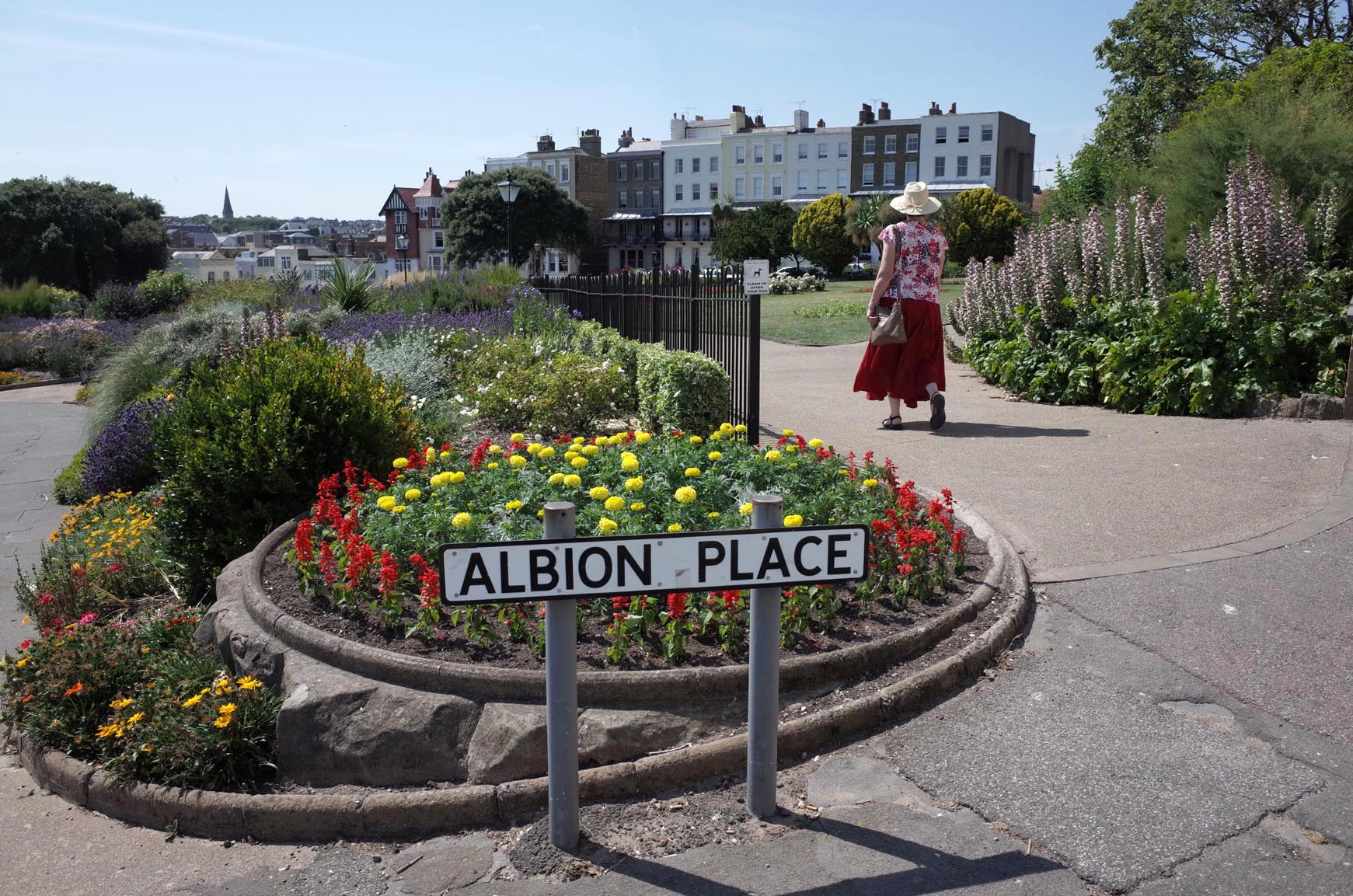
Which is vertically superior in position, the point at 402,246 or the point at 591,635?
the point at 402,246

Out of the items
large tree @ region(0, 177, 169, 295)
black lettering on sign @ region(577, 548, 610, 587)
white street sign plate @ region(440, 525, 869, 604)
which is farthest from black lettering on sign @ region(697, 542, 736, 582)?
large tree @ region(0, 177, 169, 295)

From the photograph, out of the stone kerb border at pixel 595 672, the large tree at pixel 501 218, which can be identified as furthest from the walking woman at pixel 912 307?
the large tree at pixel 501 218

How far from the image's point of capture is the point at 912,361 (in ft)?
31.5

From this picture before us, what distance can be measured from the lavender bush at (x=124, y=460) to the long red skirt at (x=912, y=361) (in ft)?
20.9

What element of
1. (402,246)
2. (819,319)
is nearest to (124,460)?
(819,319)

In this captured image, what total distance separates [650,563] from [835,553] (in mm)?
570

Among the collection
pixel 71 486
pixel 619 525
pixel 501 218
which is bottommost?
pixel 71 486

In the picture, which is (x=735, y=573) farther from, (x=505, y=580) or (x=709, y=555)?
(x=505, y=580)

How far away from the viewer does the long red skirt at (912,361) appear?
9.52 m

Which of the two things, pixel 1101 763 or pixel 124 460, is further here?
pixel 124 460

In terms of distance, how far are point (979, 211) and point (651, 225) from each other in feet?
161

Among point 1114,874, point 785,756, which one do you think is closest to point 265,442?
point 785,756

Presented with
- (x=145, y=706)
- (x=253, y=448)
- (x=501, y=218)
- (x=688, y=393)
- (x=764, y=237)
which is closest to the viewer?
(x=145, y=706)

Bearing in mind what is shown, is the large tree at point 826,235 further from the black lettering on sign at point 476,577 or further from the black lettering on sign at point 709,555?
the black lettering on sign at point 476,577
